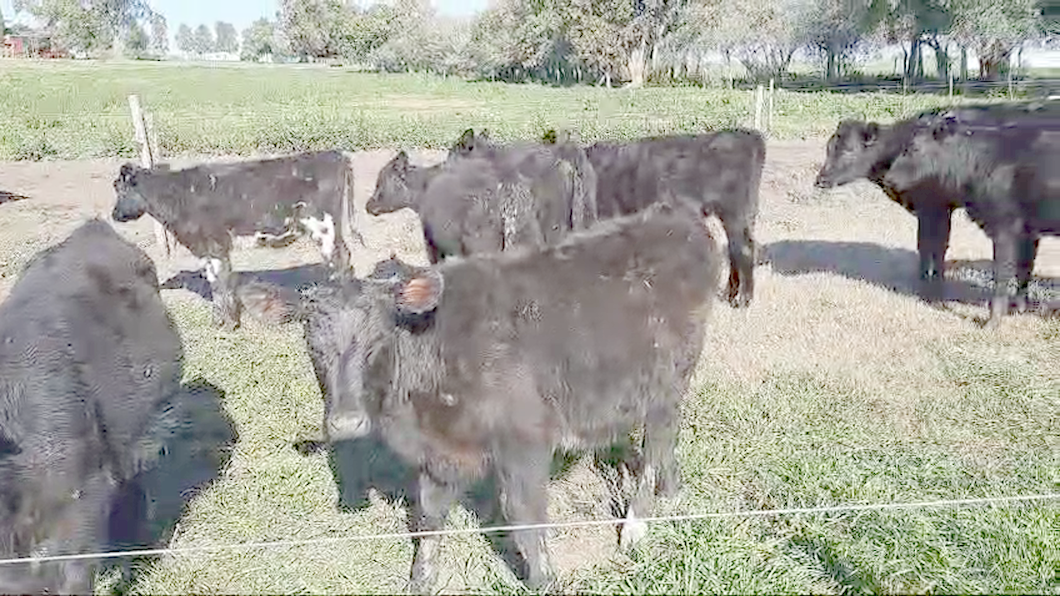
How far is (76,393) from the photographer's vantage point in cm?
404

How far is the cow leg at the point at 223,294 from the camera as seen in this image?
8.72 m

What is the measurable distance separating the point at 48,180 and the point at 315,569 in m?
14.2

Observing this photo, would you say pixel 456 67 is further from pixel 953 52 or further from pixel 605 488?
pixel 605 488

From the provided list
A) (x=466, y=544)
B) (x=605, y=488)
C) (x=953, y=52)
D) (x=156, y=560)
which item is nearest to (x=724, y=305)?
(x=605, y=488)

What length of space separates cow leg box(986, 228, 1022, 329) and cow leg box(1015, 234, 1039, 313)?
0.15 metres

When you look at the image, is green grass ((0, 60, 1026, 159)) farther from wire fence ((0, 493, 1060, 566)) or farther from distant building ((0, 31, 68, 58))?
distant building ((0, 31, 68, 58))

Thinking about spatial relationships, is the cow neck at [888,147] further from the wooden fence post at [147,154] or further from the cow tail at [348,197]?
the wooden fence post at [147,154]

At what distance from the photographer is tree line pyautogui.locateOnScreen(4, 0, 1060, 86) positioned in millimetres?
35125

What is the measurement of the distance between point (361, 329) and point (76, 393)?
3.99ft

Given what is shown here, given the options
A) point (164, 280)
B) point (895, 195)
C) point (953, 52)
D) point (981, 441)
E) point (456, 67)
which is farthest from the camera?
point (456, 67)

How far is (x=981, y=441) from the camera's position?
5.59m

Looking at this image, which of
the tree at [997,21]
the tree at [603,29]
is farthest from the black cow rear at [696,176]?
the tree at [603,29]

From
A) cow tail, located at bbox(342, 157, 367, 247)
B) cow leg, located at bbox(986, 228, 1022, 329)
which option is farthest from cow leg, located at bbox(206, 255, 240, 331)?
Result: cow leg, located at bbox(986, 228, 1022, 329)

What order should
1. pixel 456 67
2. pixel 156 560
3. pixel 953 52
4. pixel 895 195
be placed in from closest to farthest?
pixel 156 560
pixel 895 195
pixel 953 52
pixel 456 67
